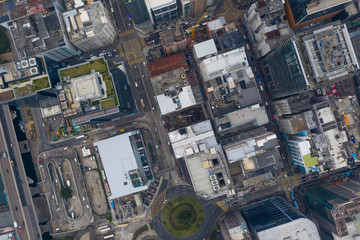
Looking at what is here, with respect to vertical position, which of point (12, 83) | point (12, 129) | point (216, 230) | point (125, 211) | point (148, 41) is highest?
point (148, 41)

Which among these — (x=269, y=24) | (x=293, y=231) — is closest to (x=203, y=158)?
(x=293, y=231)

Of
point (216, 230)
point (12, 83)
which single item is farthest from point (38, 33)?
point (216, 230)

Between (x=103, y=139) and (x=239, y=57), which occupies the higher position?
(x=239, y=57)

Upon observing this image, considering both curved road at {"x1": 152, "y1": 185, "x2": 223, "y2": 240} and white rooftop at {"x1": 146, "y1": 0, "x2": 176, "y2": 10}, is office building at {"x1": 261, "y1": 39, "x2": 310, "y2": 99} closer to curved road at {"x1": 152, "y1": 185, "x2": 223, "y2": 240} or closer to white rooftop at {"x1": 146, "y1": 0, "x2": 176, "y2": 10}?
white rooftop at {"x1": 146, "y1": 0, "x2": 176, "y2": 10}

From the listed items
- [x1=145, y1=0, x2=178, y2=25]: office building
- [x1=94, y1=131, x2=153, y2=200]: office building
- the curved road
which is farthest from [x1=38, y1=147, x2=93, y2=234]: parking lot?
[x1=145, y1=0, x2=178, y2=25]: office building

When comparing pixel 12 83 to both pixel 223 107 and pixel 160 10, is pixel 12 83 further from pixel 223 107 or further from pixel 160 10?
pixel 223 107
